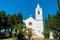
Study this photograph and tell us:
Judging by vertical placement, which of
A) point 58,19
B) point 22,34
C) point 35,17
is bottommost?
point 22,34

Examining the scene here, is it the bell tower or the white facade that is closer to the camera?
the white facade

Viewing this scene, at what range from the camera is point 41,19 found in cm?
7350

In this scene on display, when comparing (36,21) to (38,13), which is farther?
(38,13)

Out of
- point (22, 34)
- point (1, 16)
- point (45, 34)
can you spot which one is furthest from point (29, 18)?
point (22, 34)

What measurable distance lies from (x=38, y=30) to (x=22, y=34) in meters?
35.8

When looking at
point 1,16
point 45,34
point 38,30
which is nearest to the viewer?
point 1,16

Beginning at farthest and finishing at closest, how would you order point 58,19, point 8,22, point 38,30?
point 38,30 < point 8,22 < point 58,19

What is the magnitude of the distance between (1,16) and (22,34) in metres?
16.7

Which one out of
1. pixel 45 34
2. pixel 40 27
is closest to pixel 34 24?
pixel 40 27

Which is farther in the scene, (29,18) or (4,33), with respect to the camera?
(29,18)

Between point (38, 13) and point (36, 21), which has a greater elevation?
→ point (38, 13)

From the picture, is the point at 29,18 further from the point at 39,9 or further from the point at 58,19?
the point at 58,19

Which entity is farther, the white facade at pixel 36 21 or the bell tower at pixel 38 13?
the bell tower at pixel 38 13

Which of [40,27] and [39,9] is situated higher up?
[39,9]
